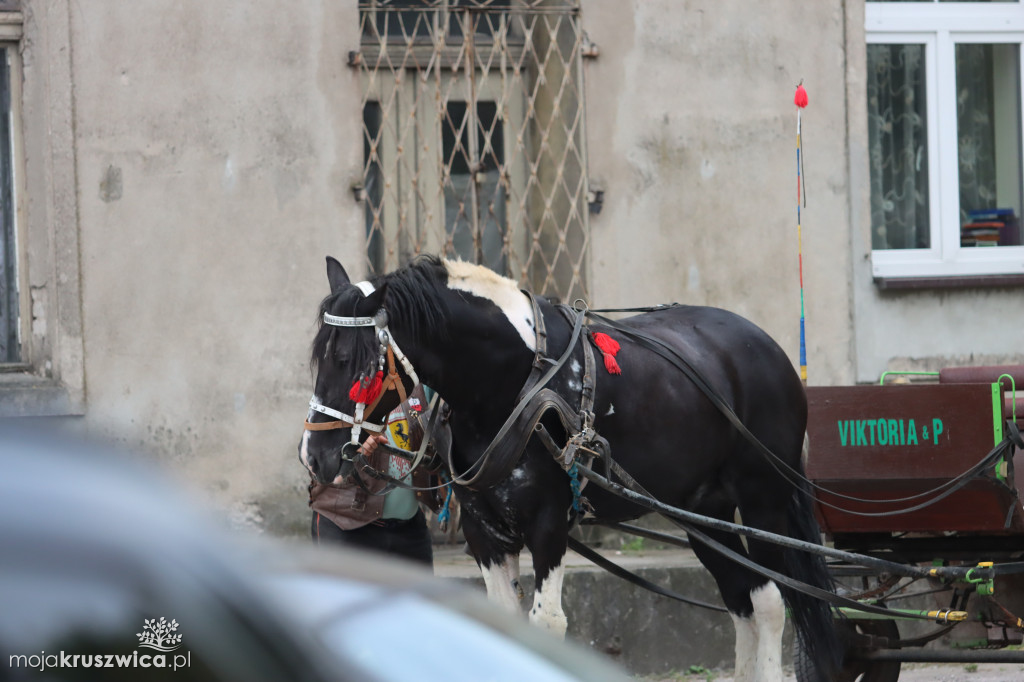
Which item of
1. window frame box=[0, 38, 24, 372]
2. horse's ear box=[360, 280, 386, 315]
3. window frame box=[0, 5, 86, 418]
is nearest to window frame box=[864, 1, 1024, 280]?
horse's ear box=[360, 280, 386, 315]

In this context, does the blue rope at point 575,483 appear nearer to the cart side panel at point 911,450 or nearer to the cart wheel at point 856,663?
the cart side panel at point 911,450

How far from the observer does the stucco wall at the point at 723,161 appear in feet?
23.2

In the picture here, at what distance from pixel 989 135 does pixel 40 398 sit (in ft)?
20.0

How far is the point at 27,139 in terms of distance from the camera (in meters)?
6.73

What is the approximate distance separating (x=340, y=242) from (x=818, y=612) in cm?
346

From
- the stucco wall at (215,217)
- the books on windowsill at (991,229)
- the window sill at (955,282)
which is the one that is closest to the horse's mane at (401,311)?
the stucco wall at (215,217)

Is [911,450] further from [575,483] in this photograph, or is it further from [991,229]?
[991,229]

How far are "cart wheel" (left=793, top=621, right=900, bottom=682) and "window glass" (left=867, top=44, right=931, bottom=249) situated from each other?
3.34 m

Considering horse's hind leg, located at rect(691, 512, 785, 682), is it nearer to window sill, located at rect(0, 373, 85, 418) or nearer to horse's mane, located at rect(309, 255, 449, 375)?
horse's mane, located at rect(309, 255, 449, 375)

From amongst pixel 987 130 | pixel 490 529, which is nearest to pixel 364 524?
pixel 490 529

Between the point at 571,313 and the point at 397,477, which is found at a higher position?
the point at 571,313

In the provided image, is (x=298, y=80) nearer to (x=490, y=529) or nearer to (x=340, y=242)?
(x=340, y=242)

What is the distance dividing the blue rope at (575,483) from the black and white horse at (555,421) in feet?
0.11

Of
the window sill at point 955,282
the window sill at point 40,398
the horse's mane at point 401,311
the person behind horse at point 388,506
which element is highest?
the window sill at point 955,282
